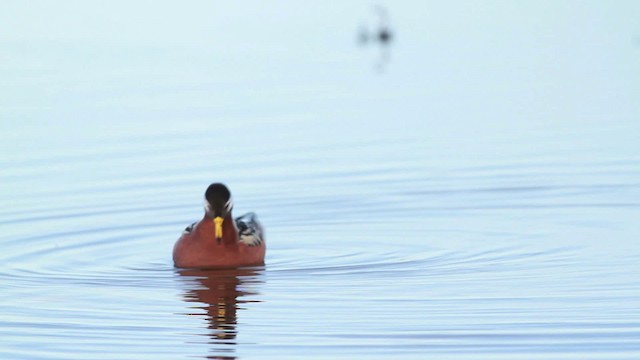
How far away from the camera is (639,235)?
1645 centimetres

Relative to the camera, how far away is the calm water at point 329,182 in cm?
1288

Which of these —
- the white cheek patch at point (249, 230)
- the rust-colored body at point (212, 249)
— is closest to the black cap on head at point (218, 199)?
the rust-colored body at point (212, 249)

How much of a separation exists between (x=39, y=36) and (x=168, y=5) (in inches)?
222

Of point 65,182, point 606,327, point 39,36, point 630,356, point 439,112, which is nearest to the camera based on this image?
point 630,356

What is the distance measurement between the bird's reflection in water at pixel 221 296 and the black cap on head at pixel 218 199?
54 cm

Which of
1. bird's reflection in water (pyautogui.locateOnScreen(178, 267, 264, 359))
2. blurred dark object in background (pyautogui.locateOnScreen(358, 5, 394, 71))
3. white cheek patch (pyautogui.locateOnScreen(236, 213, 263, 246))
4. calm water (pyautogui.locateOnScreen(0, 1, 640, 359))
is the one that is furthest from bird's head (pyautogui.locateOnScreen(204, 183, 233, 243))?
blurred dark object in background (pyautogui.locateOnScreen(358, 5, 394, 71))

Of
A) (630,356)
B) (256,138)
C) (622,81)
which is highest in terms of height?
(622,81)

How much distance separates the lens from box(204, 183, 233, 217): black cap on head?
52.0 ft

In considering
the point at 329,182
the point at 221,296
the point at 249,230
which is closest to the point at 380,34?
the point at 329,182

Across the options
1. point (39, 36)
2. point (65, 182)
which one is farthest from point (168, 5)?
point (65, 182)

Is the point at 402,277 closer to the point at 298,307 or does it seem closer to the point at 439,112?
the point at 298,307

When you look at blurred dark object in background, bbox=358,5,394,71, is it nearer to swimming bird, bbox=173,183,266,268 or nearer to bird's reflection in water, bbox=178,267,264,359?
swimming bird, bbox=173,183,266,268

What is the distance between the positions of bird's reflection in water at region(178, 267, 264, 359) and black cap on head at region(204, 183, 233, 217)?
0.54 meters

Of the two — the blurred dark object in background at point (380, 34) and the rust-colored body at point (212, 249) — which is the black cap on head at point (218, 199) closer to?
the rust-colored body at point (212, 249)
